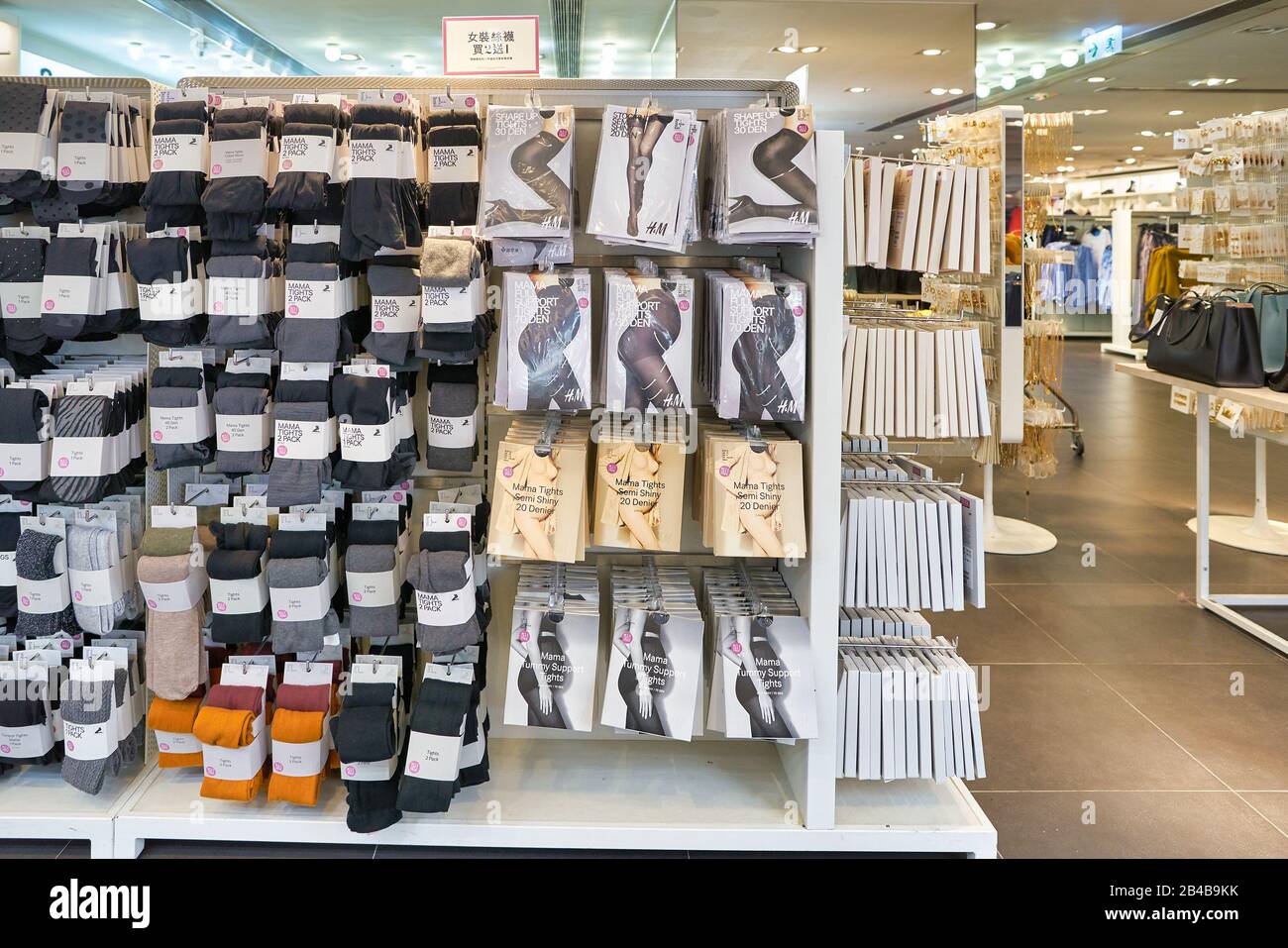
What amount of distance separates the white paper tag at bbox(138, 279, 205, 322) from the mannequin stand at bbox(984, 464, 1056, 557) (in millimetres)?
4168

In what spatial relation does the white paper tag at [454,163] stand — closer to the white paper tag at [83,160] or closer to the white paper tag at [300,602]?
the white paper tag at [83,160]

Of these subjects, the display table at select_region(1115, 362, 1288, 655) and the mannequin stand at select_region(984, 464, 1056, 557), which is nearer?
the display table at select_region(1115, 362, 1288, 655)

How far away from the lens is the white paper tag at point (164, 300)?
256 cm

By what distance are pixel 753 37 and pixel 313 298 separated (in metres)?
5.70

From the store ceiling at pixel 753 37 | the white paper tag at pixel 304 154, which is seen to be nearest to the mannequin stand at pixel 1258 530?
the store ceiling at pixel 753 37

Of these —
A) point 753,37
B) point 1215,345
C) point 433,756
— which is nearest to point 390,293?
point 433,756

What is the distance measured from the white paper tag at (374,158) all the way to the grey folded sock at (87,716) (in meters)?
1.38

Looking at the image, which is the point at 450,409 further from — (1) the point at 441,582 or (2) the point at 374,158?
(2) the point at 374,158

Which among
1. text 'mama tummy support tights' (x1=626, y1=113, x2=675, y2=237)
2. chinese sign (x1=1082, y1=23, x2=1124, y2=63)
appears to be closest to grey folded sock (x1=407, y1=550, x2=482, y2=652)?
text 'mama tummy support tights' (x1=626, y1=113, x2=675, y2=237)

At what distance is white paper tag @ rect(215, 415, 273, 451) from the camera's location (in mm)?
2605

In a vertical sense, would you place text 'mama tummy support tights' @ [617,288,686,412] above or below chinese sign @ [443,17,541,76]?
below

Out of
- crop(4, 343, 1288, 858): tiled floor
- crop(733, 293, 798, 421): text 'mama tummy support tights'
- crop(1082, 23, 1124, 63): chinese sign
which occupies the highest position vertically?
crop(1082, 23, 1124, 63): chinese sign

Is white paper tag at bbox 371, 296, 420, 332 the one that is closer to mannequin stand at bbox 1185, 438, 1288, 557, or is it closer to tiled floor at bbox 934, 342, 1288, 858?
tiled floor at bbox 934, 342, 1288, 858
